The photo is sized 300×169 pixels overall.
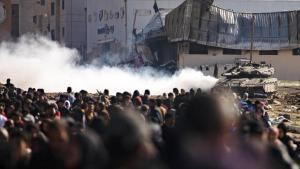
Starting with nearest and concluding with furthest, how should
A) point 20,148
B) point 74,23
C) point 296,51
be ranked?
point 20,148, point 296,51, point 74,23

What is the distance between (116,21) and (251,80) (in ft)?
79.5

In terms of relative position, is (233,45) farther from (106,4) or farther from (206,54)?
(106,4)

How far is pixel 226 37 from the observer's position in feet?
146

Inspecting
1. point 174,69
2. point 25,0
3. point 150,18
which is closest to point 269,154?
point 174,69

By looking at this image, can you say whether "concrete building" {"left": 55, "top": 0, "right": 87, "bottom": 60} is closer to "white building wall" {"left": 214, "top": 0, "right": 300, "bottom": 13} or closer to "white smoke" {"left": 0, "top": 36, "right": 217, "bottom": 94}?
"white building wall" {"left": 214, "top": 0, "right": 300, "bottom": 13}

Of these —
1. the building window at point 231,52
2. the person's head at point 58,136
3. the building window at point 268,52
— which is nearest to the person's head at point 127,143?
the person's head at point 58,136

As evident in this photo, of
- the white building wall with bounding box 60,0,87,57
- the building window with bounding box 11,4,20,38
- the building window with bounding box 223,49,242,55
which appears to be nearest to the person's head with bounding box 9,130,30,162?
the building window with bounding box 223,49,242,55

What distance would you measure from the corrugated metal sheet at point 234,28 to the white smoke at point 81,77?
3.26 m

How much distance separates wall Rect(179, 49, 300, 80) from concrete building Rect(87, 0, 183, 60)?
264 inches

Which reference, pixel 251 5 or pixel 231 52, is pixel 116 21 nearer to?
pixel 251 5

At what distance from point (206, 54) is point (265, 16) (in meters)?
3.88

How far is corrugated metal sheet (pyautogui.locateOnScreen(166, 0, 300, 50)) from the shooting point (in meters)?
43.1

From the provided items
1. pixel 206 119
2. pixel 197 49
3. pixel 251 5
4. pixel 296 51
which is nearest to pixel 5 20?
pixel 251 5

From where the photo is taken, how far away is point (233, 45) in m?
44.6
